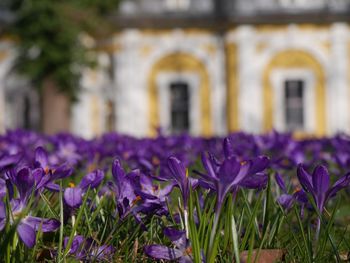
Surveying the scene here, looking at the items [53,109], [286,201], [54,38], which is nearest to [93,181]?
[286,201]

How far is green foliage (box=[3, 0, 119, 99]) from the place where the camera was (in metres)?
17.4

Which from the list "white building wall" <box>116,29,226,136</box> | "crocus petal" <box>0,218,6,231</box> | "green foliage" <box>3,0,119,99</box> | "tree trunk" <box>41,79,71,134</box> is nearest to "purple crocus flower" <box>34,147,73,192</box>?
"crocus petal" <box>0,218,6,231</box>

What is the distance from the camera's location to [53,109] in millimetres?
18734

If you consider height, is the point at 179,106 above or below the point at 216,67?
below

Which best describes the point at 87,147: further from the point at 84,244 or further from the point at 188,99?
the point at 188,99

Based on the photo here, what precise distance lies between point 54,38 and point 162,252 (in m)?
16.5

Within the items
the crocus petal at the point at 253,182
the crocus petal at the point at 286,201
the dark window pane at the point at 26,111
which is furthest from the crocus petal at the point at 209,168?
the dark window pane at the point at 26,111

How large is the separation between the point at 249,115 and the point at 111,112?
493 cm

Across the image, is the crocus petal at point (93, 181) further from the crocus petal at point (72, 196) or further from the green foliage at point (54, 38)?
the green foliage at point (54, 38)

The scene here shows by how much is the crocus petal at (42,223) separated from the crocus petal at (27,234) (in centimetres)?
9

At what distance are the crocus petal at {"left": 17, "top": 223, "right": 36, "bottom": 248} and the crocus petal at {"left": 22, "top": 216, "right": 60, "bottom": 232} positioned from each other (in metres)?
0.09

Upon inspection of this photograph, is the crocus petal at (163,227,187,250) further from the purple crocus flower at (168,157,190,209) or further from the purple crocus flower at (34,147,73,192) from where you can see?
the purple crocus flower at (34,147,73,192)

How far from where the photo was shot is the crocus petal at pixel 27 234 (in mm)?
1671

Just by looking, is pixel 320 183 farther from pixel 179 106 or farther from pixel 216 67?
pixel 179 106
